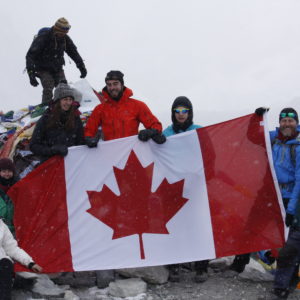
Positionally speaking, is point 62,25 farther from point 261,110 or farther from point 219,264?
point 219,264

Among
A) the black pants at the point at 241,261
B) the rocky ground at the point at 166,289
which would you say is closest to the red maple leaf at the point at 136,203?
the rocky ground at the point at 166,289

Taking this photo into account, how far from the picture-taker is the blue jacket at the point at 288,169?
4906 millimetres

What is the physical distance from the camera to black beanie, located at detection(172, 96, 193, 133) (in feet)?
18.1

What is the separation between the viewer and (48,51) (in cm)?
793

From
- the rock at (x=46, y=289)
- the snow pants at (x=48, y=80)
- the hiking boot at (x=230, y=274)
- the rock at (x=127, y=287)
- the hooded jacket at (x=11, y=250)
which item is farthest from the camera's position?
the snow pants at (x=48, y=80)

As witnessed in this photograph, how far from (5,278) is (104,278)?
4.45 ft

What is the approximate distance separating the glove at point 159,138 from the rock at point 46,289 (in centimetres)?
A: 207

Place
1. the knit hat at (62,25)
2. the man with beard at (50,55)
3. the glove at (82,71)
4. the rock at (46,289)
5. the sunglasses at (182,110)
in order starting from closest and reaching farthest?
the rock at (46,289) < the sunglasses at (182,110) < the knit hat at (62,25) < the man with beard at (50,55) < the glove at (82,71)

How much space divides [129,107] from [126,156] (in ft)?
2.22

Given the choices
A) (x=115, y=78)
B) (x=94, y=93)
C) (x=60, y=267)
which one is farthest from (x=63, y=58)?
(x=60, y=267)

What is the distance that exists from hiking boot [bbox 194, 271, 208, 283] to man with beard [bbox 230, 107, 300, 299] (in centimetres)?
83

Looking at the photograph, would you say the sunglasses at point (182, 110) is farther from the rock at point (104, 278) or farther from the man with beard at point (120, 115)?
the rock at point (104, 278)

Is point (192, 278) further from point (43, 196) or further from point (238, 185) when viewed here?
point (43, 196)

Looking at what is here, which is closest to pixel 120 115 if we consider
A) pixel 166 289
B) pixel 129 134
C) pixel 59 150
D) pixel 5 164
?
pixel 129 134
